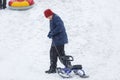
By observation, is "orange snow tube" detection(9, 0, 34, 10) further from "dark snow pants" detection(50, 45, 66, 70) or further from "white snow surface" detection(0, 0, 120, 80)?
"dark snow pants" detection(50, 45, 66, 70)

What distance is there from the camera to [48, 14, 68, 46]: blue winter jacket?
32.1 feet

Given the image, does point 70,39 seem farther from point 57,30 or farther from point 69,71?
point 57,30

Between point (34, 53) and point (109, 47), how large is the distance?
2.35 meters

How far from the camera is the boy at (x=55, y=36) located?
32.1ft

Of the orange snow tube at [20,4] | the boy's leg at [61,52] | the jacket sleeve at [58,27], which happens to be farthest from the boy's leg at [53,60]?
the orange snow tube at [20,4]

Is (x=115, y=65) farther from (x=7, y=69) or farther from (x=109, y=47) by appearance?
(x=7, y=69)

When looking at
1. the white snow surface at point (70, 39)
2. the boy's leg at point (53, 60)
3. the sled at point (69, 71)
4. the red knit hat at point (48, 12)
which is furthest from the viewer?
the white snow surface at point (70, 39)

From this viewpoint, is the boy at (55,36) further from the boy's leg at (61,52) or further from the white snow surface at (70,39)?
the white snow surface at (70,39)

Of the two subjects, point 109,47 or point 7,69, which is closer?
point 7,69

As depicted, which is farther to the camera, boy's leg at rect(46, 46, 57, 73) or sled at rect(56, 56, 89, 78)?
boy's leg at rect(46, 46, 57, 73)

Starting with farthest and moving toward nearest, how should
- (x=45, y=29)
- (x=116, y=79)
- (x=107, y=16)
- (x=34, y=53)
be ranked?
(x=107, y=16) → (x=45, y=29) → (x=34, y=53) → (x=116, y=79)

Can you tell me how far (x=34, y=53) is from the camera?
38.7 ft

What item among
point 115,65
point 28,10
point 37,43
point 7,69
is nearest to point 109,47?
point 115,65

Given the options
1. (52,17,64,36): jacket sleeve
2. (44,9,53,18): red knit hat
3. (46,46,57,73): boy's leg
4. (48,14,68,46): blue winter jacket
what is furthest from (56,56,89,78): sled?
(44,9,53,18): red knit hat
